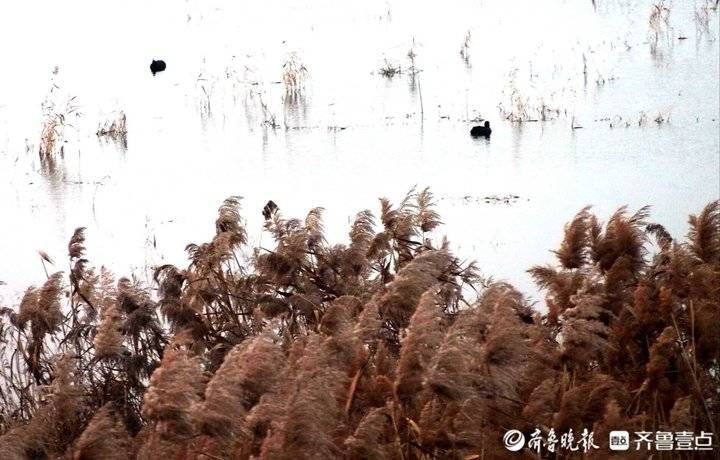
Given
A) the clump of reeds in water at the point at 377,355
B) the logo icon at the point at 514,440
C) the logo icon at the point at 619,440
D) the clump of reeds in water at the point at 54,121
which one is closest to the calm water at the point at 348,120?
the clump of reeds in water at the point at 54,121

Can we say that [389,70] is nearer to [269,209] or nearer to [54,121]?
[54,121]

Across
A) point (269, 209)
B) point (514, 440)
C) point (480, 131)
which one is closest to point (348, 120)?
point (480, 131)

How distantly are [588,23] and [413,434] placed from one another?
37.2ft

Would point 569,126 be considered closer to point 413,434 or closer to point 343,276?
point 343,276

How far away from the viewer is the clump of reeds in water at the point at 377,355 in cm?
269

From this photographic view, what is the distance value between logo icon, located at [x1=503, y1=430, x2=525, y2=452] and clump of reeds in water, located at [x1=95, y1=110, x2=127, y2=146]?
7659 mm

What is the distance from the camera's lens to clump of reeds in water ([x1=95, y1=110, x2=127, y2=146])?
10.6 metres

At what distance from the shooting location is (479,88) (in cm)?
1143

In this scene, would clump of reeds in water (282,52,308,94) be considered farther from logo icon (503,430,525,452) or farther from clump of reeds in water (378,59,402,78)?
logo icon (503,430,525,452)

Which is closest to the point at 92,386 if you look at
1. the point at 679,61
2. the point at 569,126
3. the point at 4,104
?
the point at 569,126

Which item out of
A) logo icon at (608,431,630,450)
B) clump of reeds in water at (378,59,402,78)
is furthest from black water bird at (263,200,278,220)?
clump of reeds in water at (378,59,402,78)

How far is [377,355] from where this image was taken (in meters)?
3.47

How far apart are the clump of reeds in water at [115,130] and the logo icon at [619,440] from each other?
26.3 feet

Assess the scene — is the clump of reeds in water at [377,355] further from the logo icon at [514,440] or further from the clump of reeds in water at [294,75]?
the clump of reeds in water at [294,75]
